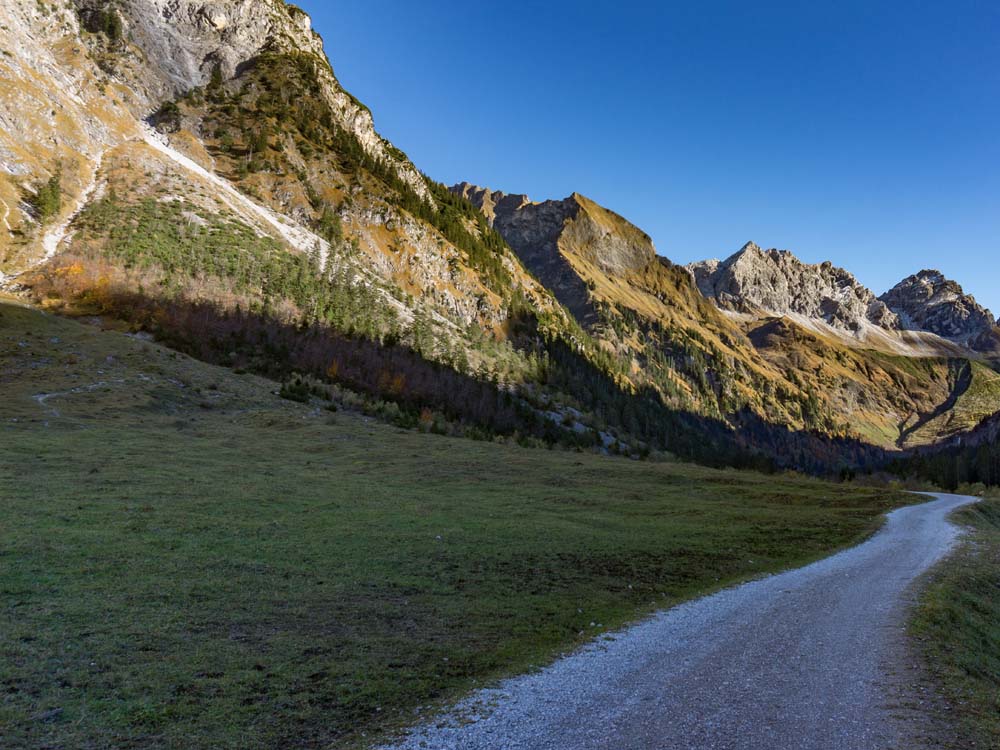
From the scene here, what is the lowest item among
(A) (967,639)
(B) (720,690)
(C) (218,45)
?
(B) (720,690)

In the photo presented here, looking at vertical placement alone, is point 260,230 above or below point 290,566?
above

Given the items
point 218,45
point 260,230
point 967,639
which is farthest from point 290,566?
point 218,45

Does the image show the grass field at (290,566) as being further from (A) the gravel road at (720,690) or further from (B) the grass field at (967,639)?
(B) the grass field at (967,639)

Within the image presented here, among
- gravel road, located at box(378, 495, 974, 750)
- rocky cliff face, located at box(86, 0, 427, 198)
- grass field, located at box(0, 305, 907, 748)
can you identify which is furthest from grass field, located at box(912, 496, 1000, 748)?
rocky cliff face, located at box(86, 0, 427, 198)

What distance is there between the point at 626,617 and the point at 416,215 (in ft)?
464

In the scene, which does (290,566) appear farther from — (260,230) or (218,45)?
(218,45)

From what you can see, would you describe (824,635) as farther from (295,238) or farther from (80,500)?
(295,238)

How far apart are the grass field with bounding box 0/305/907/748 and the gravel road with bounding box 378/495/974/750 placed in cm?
88

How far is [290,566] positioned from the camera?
1498 cm

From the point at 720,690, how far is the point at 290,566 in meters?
10.8

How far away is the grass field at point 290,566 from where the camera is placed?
8.12 metres

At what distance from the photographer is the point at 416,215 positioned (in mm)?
144875

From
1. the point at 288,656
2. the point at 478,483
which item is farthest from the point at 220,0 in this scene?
the point at 288,656

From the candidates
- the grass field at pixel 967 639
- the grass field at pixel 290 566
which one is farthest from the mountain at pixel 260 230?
the grass field at pixel 967 639
